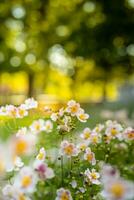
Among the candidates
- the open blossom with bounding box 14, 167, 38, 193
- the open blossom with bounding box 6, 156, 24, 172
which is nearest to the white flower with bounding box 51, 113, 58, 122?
the open blossom with bounding box 6, 156, 24, 172

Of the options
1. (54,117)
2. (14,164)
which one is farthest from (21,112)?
(14,164)

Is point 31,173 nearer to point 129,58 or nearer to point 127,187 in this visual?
point 127,187

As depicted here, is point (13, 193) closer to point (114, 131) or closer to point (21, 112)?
point (21, 112)

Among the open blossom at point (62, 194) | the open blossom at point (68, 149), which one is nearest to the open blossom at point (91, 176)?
the open blossom at point (68, 149)

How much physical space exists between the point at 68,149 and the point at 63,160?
18 centimetres

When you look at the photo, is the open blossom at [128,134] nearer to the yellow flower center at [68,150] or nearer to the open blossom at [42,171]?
the yellow flower center at [68,150]

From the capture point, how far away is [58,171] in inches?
112

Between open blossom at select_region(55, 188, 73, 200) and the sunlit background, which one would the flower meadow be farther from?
Answer: the sunlit background

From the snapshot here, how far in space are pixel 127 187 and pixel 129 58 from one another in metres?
16.0

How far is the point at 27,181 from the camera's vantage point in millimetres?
2377

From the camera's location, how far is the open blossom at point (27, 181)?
7.73ft

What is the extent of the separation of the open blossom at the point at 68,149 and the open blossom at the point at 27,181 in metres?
0.39

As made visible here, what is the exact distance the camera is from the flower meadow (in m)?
2.39

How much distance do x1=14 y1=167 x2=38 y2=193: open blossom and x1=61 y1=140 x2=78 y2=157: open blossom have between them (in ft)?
1.28
